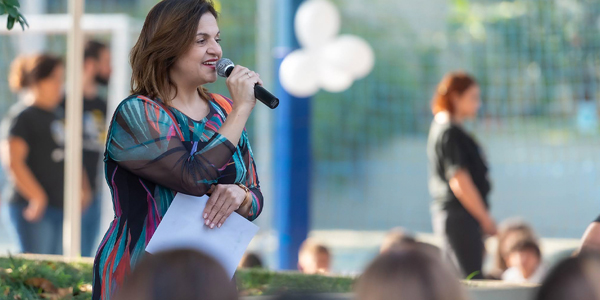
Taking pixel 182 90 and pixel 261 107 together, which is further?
pixel 261 107

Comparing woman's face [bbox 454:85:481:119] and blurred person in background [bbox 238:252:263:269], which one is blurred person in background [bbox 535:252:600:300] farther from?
blurred person in background [bbox 238:252:263:269]

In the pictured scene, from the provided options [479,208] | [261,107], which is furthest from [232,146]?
[261,107]

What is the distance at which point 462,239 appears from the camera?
4.76 meters

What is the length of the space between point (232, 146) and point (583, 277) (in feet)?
3.55

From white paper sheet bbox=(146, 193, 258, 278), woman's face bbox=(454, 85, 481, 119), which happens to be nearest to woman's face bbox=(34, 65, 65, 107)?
woman's face bbox=(454, 85, 481, 119)

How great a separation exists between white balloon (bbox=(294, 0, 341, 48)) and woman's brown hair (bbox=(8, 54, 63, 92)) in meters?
2.19

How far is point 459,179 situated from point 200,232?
9.47ft

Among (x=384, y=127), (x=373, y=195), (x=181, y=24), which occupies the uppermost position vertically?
(x=181, y=24)

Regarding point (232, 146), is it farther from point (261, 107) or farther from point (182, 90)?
point (261, 107)

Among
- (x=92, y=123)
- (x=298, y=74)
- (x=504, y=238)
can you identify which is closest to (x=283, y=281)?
(x=504, y=238)

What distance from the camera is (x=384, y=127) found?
10.2 metres

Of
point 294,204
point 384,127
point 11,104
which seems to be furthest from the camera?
point 384,127

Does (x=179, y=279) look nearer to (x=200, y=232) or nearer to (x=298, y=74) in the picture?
(x=200, y=232)

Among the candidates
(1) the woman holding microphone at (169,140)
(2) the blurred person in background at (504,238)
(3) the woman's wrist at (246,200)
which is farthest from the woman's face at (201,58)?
(2) the blurred person in background at (504,238)
